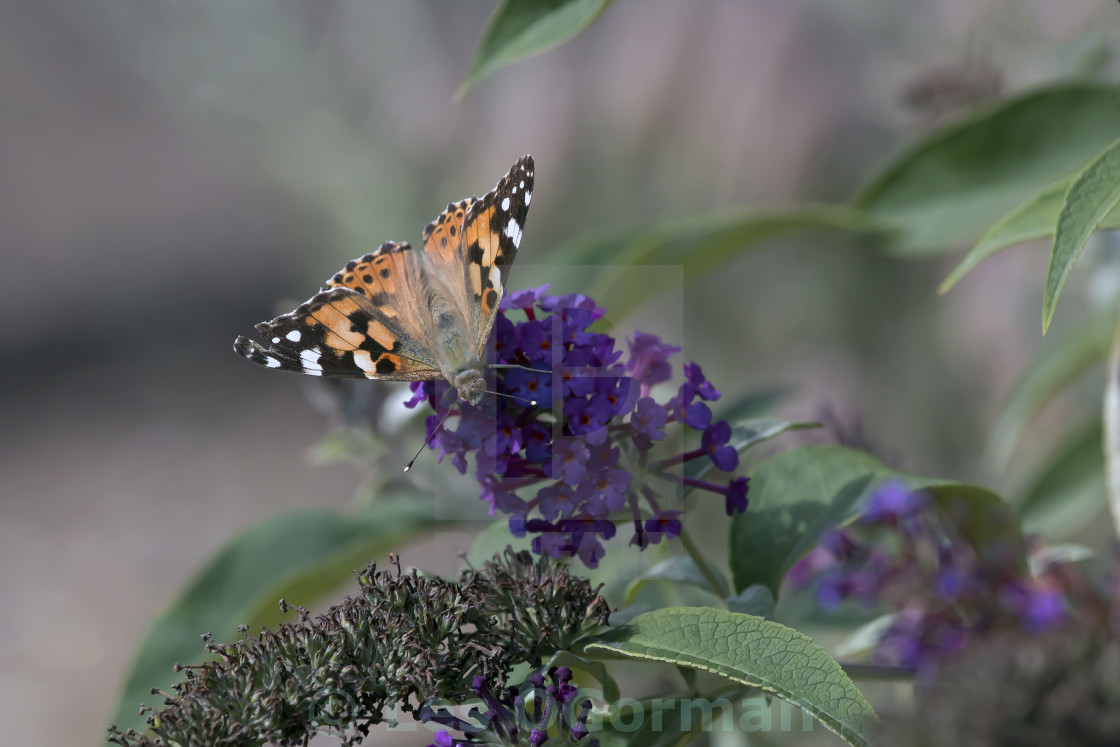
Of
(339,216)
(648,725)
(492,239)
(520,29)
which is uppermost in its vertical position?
(339,216)

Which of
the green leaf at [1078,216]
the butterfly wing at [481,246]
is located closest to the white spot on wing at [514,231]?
the butterfly wing at [481,246]

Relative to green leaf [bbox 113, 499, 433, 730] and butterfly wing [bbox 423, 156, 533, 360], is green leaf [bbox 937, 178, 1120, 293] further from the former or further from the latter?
green leaf [bbox 113, 499, 433, 730]

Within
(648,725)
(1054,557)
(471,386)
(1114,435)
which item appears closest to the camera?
(648,725)

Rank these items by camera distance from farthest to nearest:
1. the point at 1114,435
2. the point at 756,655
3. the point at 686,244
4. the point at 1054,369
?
the point at 1054,369 < the point at 686,244 < the point at 1114,435 < the point at 756,655

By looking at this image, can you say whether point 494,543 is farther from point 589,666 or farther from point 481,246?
point 481,246

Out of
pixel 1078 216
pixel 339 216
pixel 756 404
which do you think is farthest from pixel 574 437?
pixel 339 216

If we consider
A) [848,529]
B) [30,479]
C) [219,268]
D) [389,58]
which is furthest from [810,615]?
[219,268]
